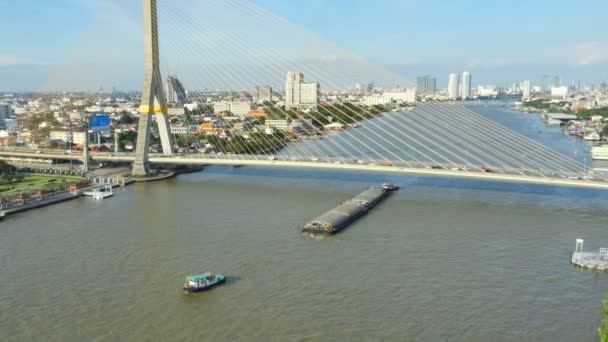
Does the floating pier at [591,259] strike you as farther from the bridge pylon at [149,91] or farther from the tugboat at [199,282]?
the bridge pylon at [149,91]

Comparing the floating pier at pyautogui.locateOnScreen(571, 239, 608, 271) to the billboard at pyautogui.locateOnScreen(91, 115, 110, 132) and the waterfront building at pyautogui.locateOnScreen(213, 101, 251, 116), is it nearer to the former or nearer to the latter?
the billboard at pyautogui.locateOnScreen(91, 115, 110, 132)

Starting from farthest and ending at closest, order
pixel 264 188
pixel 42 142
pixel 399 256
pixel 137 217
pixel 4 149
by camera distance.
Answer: pixel 42 142 → pixel 4 149 → pixel 264 188 → pixel 137 217 → pixel 399 256

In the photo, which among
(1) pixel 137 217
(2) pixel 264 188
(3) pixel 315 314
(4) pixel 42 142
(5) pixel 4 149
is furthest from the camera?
(4) pixel 42 142

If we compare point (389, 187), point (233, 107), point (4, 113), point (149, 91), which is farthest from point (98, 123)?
point (233, 107)

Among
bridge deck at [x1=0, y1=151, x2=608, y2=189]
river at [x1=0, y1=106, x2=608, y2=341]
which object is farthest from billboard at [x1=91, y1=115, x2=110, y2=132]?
river at [x1=0, y1=106, x2=608, y2=341]

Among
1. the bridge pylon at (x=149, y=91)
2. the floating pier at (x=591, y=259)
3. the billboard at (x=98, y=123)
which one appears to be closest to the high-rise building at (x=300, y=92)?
the billboard at (x=98, y=123)

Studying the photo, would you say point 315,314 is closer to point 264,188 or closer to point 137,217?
point 137,217

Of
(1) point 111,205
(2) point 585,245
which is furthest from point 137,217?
(2) point 585,245

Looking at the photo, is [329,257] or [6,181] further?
[6,181]
